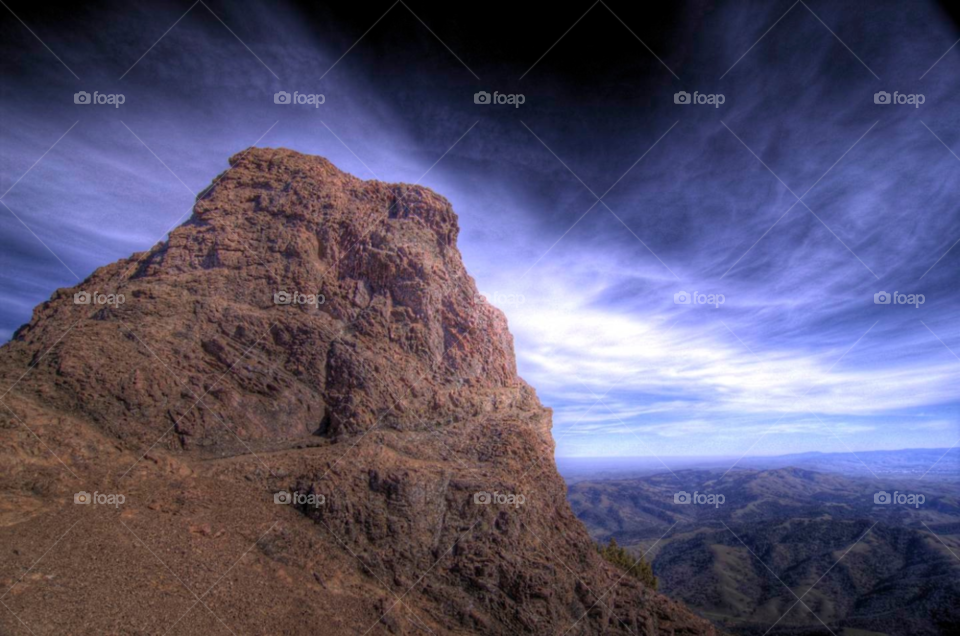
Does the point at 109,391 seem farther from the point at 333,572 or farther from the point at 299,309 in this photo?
the point at 333,572

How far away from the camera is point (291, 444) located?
51.2 ft

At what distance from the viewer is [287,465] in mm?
14398

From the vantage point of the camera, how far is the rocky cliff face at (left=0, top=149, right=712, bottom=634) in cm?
1058

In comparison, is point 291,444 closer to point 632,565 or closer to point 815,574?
point 632,565

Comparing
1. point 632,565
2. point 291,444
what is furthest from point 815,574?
point 291,444

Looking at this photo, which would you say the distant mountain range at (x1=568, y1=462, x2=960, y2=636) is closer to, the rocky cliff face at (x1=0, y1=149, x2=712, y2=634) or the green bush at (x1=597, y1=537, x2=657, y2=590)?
the green bush at (x1=597, y1=537, x2=657, y2=590)

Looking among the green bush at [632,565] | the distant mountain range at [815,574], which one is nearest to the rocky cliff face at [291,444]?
the green bush at [632,565]

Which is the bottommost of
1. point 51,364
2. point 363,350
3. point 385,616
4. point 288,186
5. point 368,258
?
point 385,616

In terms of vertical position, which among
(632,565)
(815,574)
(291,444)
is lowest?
(815,574)

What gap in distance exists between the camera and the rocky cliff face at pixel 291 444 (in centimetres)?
1058

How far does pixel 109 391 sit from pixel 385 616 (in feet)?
37.1

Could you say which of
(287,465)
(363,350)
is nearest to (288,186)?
(363,350)

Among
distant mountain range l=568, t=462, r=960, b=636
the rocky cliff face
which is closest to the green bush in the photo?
distant mountain range l=568, t=462, r=960, b=636

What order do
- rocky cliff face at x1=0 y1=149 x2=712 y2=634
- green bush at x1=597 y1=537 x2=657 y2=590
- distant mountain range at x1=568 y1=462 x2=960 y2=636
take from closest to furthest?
rocky cliff face at x1=0 y1=149 x2=712 y2=634, green bush at x1=597 y1=537 x2=657 y2=590, distant mountain range at x1=568 y1=462 x2=960 y2=636
